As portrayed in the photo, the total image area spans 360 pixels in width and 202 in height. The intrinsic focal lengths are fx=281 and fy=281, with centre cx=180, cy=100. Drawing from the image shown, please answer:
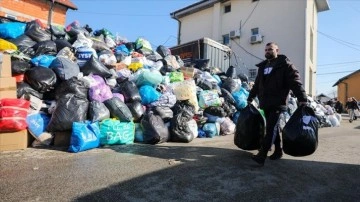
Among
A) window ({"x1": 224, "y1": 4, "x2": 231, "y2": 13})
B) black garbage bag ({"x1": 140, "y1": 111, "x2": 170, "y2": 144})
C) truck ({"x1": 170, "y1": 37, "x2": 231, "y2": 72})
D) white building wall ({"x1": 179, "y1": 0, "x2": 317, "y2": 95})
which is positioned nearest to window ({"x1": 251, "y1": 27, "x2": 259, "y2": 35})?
white building wall ({"x1": 179, "y1": 0, "x2": 317, "y2": 95})

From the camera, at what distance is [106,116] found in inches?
171

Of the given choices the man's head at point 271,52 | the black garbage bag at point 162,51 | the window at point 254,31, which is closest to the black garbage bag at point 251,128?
the man's head at point 271,52

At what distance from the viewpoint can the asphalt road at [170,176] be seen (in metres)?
2.29

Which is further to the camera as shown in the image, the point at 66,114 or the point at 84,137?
the point at 66,114

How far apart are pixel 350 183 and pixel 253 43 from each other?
45.9ft

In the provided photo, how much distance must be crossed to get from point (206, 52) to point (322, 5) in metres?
10.8

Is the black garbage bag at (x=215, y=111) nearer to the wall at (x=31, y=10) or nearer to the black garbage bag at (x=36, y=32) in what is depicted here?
the black garbage bag at (x=36, y=32)

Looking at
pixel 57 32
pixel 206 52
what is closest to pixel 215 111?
pixel 57 32

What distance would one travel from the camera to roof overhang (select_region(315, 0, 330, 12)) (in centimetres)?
1633

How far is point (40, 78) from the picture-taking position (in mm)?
4359

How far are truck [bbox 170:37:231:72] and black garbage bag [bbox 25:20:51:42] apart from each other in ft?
16.9

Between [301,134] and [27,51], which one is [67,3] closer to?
[27,51]

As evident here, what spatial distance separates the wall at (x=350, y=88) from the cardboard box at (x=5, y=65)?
31.5 m

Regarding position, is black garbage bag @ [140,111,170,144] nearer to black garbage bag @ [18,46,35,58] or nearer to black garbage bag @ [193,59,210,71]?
black garbage bag @ [18,46,35,58]
